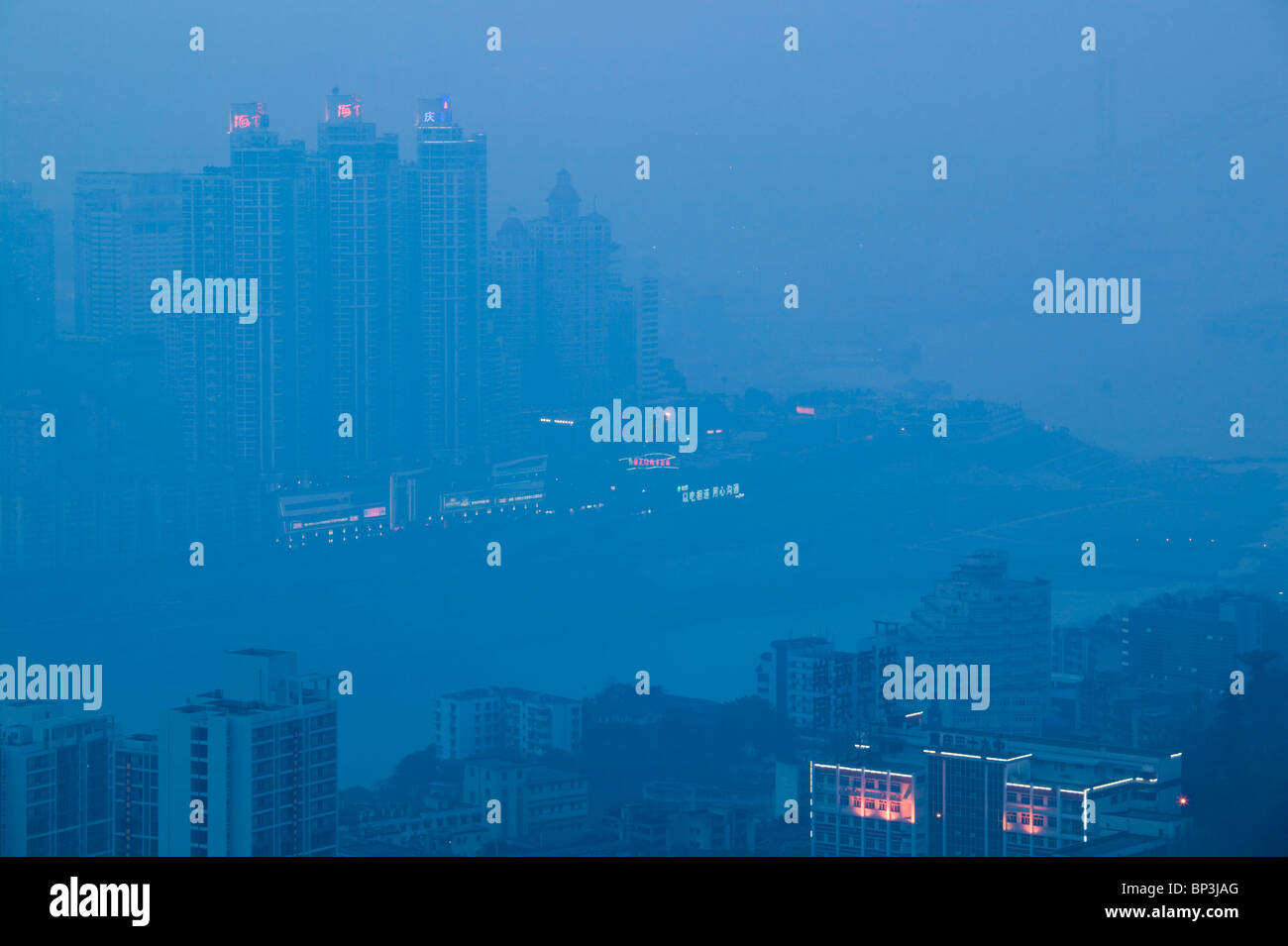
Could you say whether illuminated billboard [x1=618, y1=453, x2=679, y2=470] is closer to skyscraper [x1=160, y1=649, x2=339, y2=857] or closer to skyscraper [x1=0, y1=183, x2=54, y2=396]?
skyscraper [x1=160, y1=649, x2=339, y2=857]

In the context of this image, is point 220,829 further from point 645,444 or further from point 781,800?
point 645,444

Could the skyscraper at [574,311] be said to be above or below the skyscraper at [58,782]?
above

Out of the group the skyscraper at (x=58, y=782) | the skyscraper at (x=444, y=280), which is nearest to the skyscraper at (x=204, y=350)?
the skyscraper at (x=444, y=280)

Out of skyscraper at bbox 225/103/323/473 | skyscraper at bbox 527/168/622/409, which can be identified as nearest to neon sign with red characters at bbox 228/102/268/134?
skyscraper at bbox 225/103/323/473

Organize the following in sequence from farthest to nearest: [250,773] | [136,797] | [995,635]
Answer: [995,635]
[136,797]
[250,773]

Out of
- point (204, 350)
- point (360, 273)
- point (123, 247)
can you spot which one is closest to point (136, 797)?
point (204, 350)

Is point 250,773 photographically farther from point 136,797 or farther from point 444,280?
point 444,280

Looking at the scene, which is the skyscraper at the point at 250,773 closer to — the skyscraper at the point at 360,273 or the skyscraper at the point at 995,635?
the skyscraper at the point at 360,273

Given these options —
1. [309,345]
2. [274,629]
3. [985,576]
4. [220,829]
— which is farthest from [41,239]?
[985,576]
